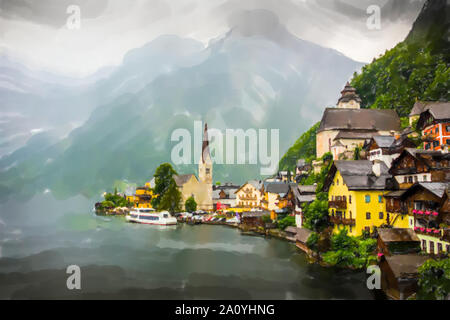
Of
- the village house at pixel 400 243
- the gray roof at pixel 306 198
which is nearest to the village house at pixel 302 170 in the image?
the gray roof at pixel 306 198

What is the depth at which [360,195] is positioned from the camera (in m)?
18.3

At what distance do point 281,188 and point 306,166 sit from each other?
6457mm

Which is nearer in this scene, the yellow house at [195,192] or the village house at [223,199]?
the yellow house at [195,192]

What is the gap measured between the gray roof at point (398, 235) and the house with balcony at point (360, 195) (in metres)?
2.51

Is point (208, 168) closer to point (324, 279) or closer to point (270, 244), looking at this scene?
point (270, 244)

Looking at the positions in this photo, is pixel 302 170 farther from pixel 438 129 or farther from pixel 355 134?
pixel 438 129

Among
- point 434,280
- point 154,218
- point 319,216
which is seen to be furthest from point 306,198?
point 154,218

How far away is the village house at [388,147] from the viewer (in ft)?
71.3

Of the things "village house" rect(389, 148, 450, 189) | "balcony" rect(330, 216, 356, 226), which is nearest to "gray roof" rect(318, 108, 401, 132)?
"balcony" rect(330, 216, 356, 226)

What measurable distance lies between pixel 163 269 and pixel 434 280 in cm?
1207

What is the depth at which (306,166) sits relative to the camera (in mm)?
44531

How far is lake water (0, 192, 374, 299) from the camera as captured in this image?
13539 mm

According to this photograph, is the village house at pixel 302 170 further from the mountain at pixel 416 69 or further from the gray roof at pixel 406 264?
the gray roof at pixel 406 264
